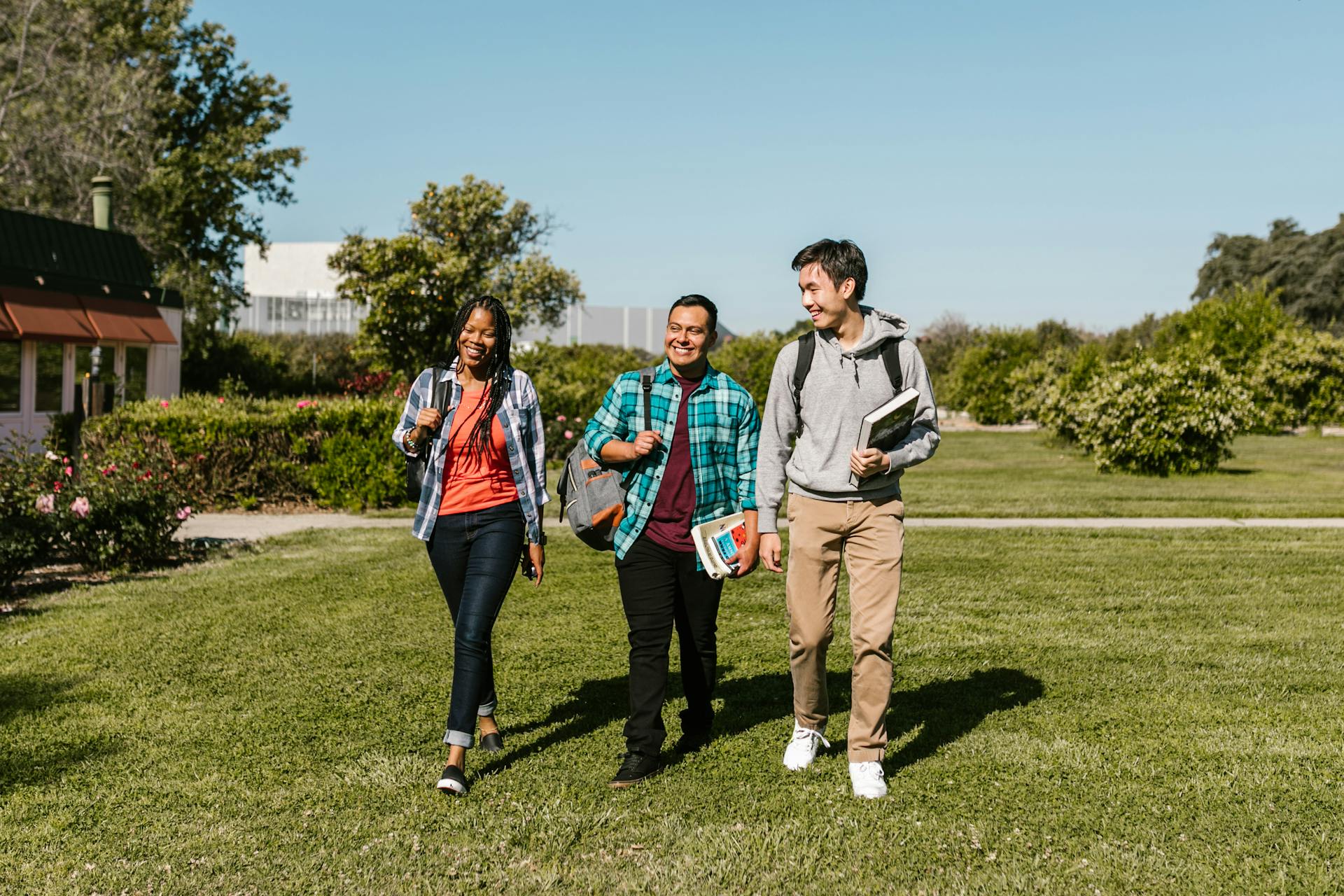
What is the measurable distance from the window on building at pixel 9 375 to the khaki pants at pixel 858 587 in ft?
54.6

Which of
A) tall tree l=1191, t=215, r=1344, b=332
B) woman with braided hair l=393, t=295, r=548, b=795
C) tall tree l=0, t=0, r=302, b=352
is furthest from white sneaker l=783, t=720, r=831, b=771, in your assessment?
tall tree l=1191, t=215, r=1344, b=332

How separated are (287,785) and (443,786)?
0.62 meters

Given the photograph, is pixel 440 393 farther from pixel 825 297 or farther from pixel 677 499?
pixel 825 297

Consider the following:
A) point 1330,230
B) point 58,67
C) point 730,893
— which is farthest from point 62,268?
point 1330,230

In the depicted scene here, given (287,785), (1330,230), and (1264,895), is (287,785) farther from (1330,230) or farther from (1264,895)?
(1330,230)

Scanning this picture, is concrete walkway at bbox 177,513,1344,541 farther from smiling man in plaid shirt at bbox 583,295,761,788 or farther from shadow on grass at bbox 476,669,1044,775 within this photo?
smiling man in plaid shirt at bbox 583,295,761,788

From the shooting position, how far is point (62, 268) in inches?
741

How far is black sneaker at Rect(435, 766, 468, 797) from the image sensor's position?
162 inches

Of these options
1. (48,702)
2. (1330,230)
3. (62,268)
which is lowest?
(48,702)

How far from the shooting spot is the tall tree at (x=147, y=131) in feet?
88.8

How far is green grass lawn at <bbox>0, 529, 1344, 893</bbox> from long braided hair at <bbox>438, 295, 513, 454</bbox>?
130 cm

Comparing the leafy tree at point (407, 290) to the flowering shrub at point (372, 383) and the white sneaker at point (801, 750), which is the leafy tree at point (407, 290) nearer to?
the flowering shrub at point (372, 383)

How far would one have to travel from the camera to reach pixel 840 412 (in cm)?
407

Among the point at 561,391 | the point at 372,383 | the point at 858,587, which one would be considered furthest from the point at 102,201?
the point at 858,587
